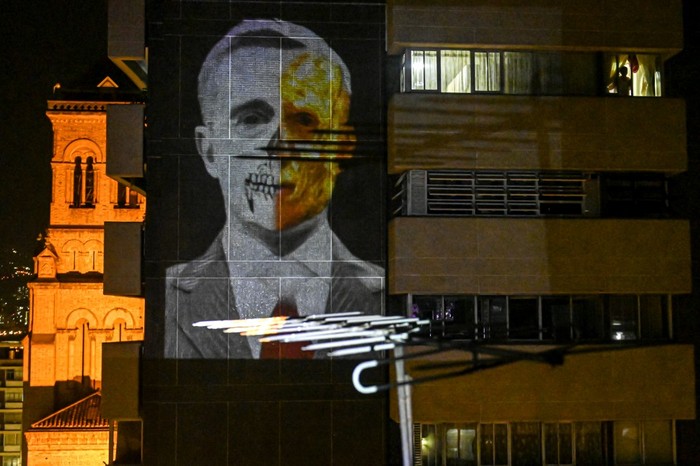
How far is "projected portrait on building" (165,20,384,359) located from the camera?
19.2 metres

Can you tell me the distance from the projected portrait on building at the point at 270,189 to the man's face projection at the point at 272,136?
0.02 metres

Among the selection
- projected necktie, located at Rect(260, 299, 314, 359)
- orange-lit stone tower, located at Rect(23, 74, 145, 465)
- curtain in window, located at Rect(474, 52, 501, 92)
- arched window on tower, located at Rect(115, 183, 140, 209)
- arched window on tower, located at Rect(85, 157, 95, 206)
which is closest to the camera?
projected necktie, located at Rect(260, 299, 314, 359)

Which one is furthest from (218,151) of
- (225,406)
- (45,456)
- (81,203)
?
(81,203)

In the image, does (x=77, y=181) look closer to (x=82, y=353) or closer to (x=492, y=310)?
(x=82, y=353)

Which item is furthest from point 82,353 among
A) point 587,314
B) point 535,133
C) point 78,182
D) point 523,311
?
point 535,133

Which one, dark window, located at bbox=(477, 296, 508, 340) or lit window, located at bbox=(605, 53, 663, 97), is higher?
lit window, located at bbox=(605, 53, 663, 97)

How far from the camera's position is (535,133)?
1948 centimetres

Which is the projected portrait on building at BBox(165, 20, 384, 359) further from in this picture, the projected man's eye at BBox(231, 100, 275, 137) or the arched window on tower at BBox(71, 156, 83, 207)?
the arched window on tower at BBox(71, 156, 83, 207)

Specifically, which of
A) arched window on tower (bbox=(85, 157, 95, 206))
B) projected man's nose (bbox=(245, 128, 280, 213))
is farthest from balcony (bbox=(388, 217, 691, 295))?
arched window on tower (bbox=(85, 157, 95, 206))

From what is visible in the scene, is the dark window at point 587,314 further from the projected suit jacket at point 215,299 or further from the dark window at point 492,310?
the projected suit jacket at point 215,299

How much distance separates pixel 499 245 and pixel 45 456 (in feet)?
121

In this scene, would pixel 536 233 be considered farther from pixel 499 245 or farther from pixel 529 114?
pixel 529 114

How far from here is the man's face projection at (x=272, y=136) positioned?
19375 mm

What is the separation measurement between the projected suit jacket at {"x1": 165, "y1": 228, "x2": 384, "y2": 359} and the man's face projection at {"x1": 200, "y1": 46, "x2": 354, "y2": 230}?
1204mm
